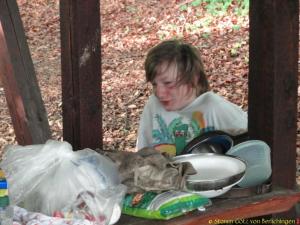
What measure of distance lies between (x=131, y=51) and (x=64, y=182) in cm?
821

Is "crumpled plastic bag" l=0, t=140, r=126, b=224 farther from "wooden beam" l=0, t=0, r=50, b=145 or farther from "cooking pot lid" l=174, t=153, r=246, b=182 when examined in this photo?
"wooden beam" l=0, t=0, r=50, b=145

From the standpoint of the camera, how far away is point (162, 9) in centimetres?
1152

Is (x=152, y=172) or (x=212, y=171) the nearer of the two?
(x=152, y=172)

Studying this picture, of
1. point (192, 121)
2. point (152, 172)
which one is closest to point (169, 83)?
point (192, 121)

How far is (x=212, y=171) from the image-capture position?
8.23 feet

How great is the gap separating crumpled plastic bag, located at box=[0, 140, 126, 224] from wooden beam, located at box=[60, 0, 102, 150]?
0.24 metres

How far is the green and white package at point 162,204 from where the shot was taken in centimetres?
218

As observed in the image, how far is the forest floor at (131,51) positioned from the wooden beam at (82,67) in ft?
14.1

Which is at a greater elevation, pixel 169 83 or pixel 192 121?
pixel 169 83

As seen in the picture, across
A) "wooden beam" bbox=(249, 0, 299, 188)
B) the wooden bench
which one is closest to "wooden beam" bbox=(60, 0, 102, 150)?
the wooden bench

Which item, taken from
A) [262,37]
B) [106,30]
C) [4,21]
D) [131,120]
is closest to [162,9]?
[106,30]

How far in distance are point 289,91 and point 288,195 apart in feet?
1.35

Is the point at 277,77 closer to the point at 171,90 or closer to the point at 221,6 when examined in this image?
the point at 171,90

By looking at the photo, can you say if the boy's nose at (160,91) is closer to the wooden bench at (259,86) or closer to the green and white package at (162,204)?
the wooden bench at (259,86)
